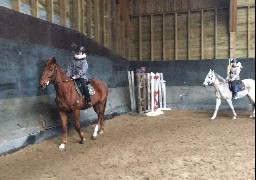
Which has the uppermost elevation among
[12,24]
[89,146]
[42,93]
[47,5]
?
[47,5]

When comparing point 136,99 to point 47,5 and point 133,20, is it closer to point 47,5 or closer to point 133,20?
point 133,20

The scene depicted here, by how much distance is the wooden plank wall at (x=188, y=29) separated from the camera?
13.8m

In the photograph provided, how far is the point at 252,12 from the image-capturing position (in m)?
13.7

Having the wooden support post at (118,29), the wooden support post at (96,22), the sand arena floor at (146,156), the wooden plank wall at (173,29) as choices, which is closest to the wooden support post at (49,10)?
the wooden support post at (96,22)

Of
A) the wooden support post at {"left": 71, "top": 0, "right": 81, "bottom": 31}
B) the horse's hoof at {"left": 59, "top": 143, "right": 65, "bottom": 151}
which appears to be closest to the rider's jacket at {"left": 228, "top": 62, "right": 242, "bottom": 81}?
the wooden support post at {"left": 71, "top": 0, "right": 81, "bottom": 31}

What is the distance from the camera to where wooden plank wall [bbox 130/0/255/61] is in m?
13.8

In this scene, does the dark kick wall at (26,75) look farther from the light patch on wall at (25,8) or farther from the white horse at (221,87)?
the white horse at (221,87)

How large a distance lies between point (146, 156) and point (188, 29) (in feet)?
33.2

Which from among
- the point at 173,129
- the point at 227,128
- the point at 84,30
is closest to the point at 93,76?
the point at 84,30

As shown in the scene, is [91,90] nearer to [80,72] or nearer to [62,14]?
[80,72]

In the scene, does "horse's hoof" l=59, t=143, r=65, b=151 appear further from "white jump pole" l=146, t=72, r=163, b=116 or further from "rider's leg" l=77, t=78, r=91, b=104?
"white jump pole" l=146, t=72, r=163, b=116

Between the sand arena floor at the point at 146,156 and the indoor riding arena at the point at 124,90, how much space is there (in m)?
0.02

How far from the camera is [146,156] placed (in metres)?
6.02

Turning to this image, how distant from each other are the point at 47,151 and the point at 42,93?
1935mm
